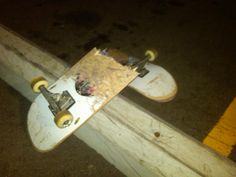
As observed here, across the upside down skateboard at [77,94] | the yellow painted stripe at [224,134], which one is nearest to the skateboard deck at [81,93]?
the upside down skateboard at [77,94]

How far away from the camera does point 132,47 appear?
7.29 ft

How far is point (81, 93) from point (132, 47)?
0.93 m

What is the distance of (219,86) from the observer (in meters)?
1.92

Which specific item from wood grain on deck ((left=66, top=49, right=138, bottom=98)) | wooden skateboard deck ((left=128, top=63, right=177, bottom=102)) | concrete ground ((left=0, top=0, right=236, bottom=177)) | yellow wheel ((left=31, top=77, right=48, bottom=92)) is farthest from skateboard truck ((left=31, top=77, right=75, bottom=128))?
wooden skateboard deck ((left=128, top=63, right=177, bottom=102))

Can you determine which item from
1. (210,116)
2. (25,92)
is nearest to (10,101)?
(25,92)

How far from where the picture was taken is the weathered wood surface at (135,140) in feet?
3.64

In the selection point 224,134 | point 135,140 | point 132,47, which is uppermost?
point 135,140

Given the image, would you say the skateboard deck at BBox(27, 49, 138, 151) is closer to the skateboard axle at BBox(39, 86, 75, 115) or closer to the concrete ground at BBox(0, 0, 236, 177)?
the skateboard axle at BBox(39, 86, 75, 115)

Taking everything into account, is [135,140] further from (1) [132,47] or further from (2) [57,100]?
(1) [132,47]

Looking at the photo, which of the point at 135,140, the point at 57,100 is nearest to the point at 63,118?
the point at 57,100

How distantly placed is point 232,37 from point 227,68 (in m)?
0.43

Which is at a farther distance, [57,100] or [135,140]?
[57,100]

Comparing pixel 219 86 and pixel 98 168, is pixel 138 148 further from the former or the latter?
pixel 219 86

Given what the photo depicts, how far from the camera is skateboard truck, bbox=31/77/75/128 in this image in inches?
52.2
